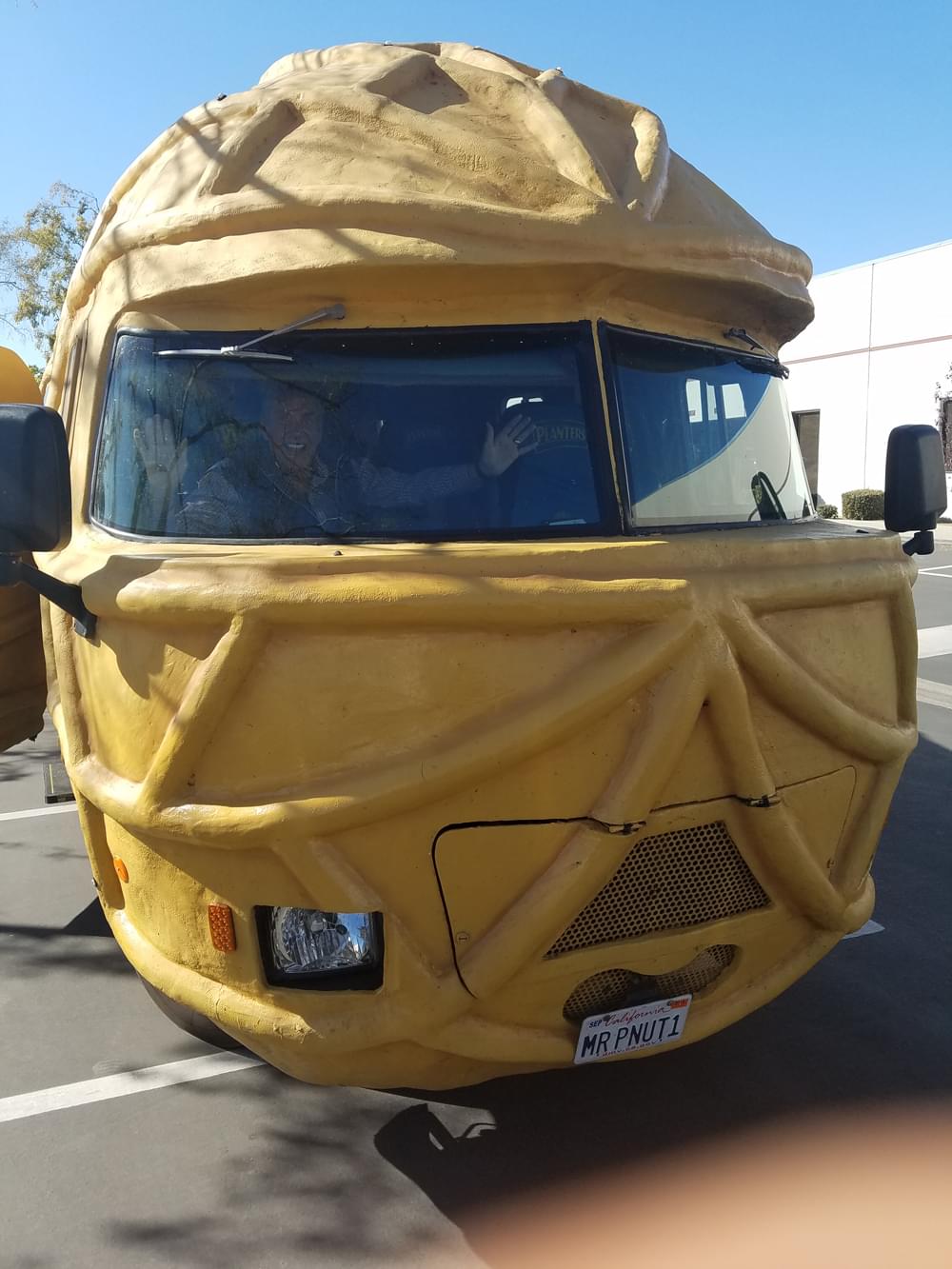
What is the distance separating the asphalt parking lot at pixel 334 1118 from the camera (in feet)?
9.41

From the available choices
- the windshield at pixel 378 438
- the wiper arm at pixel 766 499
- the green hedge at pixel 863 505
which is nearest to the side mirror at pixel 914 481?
the wiper arm at pixel 766 499

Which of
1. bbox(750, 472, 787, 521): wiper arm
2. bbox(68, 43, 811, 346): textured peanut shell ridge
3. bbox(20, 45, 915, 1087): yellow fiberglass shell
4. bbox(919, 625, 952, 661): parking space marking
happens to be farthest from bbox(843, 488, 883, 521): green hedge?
bbox(20, 45, 915, 1087): yellow fiberglass shell

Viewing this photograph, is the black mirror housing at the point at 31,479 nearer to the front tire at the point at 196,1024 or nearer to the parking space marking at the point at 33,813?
the front tire at the point at 196,1024

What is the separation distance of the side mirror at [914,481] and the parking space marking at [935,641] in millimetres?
7760

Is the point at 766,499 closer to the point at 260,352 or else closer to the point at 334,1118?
the point at 260,352

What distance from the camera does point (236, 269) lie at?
270 centimetres

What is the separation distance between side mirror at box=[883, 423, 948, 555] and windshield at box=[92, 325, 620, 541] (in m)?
1.58

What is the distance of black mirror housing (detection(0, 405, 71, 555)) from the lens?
102 inches

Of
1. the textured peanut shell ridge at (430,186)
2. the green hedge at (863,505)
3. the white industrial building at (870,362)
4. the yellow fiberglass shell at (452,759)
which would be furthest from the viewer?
the white industrial building at (870,362)

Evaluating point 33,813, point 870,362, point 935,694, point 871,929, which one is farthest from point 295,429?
point 870,362

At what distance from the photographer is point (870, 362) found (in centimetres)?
2877

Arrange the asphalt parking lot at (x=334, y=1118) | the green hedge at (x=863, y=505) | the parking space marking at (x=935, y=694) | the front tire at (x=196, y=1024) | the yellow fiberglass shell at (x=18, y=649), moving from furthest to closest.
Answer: the green hedge at (x=863, y=505)
the parking space marking at (x=935, y=694)
the yellow fiberglass shell at (x=18, y=649)
the front tire at (x=196, y=1024)
the asphalt parking lot at (x=334, y=1118)

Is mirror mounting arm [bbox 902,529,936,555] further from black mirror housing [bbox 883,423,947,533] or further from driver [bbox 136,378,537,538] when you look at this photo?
driver [bbox 136,378,537,538]

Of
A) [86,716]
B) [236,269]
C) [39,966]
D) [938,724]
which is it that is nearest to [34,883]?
[39,966]
